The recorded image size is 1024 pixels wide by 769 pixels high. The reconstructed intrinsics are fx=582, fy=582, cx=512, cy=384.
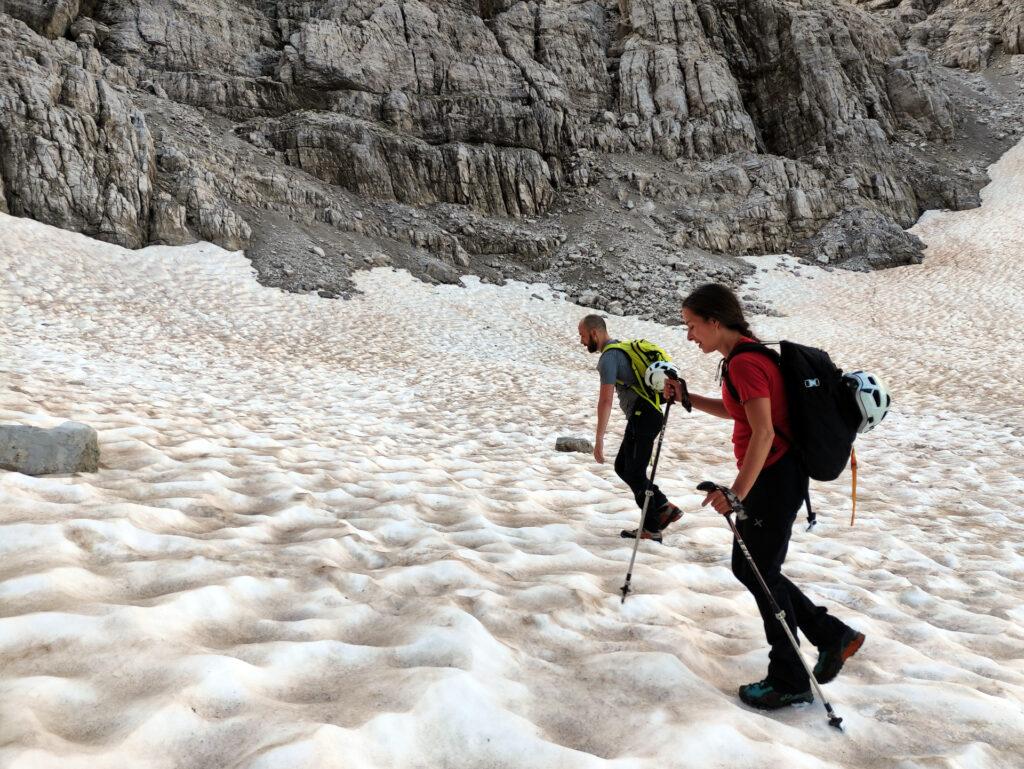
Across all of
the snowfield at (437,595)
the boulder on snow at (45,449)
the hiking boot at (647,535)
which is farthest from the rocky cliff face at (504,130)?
the hiking boot at (647,535)

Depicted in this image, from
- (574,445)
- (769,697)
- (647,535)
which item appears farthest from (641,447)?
(574,445)

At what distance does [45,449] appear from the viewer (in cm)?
455

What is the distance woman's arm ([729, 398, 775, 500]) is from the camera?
2.80m

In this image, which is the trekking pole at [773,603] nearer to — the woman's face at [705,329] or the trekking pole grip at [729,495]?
the trekking pole grip at [729,495]

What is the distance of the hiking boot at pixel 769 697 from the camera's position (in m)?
2.85

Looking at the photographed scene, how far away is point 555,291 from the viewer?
30172 mm

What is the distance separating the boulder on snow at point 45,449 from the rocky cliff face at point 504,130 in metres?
19.7

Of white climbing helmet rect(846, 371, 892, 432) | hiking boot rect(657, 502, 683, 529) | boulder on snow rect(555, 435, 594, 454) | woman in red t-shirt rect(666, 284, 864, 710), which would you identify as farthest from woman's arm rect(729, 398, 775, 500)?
boulder on snow rect(555, 435, 594, 454)

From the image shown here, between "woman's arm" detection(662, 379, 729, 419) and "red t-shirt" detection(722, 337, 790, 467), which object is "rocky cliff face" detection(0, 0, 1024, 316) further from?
"red t-shirt" detection(722, 337, 790, 467)

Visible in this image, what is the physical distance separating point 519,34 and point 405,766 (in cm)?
4996

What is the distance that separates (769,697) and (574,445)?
6.39 metres

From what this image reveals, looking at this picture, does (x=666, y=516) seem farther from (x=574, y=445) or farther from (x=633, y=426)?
(x=574, y=445)

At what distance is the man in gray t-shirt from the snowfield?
36 cm

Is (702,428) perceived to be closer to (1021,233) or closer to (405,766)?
(405,766)
